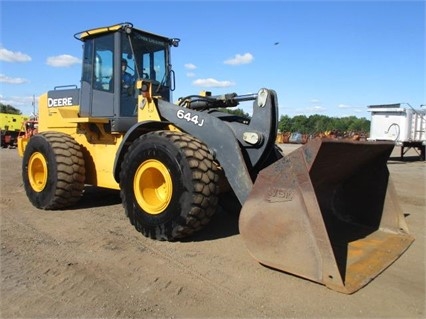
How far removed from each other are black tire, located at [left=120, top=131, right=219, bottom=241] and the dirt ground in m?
0.24

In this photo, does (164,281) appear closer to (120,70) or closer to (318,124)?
(120,70)

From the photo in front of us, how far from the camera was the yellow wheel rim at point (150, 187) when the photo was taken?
16.0 ft

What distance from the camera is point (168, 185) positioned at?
4.71m

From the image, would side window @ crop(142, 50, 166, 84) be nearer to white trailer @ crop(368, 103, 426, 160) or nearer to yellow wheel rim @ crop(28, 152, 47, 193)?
yellow wheel rim @ crop(28, 152, 47, 193)

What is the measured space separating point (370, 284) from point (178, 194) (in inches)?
81.1

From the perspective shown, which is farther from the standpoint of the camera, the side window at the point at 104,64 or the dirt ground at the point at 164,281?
the side window at the point at 104,64

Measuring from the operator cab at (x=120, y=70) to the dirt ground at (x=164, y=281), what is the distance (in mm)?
1871

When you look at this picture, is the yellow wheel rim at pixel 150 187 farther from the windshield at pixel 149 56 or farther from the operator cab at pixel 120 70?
the windshield at pixel 149 56

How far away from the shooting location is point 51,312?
316 cm

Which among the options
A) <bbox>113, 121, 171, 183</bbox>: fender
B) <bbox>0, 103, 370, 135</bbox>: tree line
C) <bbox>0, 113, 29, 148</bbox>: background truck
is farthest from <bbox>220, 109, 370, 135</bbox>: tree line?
<bbox>113, 121, 171, 183</bbox>: fender

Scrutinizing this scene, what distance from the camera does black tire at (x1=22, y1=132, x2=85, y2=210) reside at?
625cm

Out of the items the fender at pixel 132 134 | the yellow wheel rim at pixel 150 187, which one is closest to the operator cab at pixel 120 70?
the fender at pixel 132 134

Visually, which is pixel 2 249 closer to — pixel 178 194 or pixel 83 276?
pixel 83 276

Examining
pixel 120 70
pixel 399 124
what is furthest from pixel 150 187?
pixel 399 124
